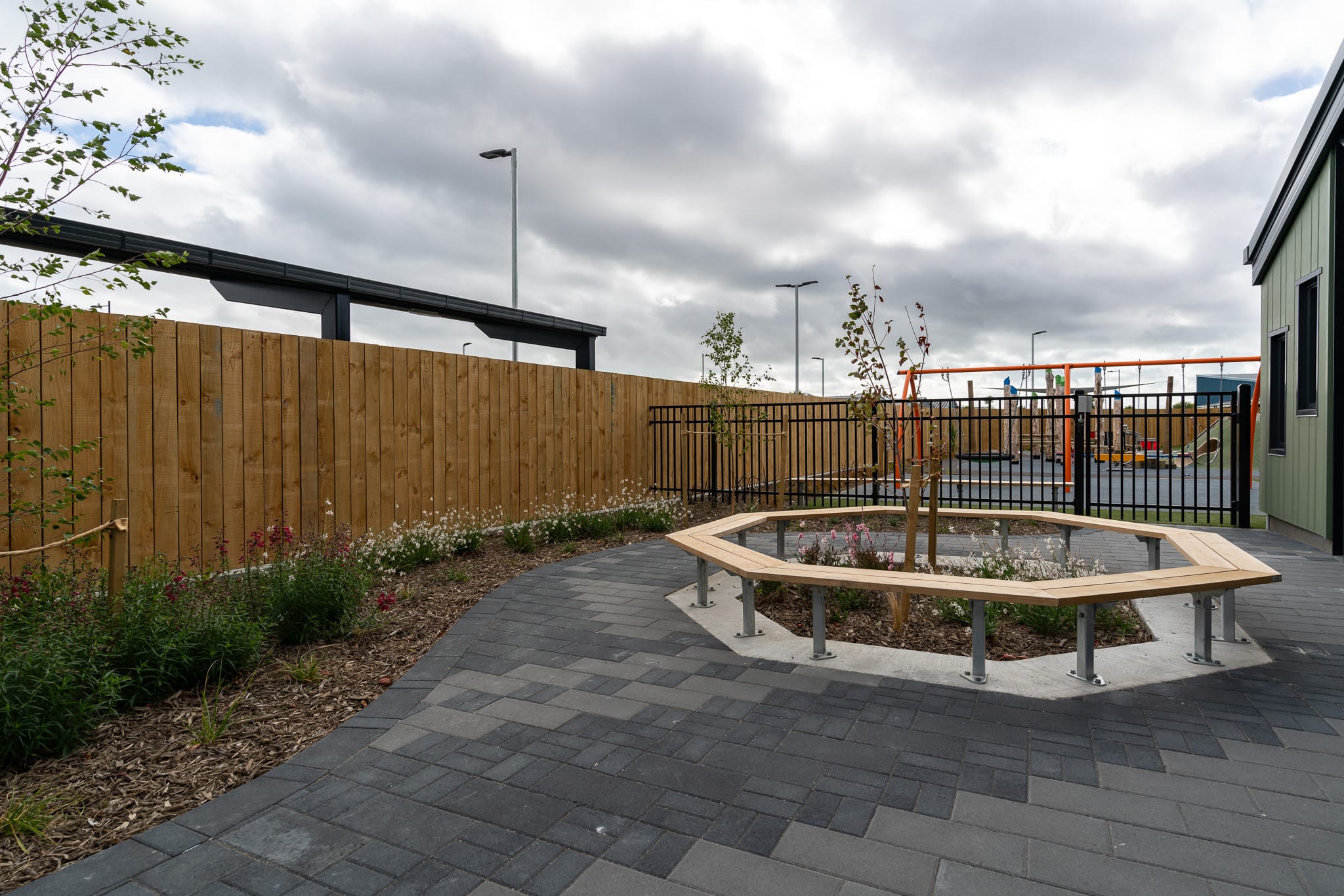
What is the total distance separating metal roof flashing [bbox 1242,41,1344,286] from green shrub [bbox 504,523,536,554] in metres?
8.54

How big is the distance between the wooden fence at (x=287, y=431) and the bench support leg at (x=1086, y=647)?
5.07 metres

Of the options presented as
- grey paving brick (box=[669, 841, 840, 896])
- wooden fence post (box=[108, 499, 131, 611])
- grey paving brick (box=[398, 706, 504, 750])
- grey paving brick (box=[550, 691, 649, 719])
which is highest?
wooden fence post (box=[108, 499, 131, 611])

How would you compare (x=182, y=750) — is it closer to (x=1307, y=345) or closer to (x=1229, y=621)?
(x=1229, y=621)

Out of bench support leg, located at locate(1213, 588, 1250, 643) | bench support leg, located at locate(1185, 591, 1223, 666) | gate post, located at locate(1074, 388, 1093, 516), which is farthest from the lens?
gate post, located at locate(1074, 388, 1093, 516)

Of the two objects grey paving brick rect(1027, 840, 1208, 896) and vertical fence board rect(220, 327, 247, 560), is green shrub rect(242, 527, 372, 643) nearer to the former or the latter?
vertical fence board rect(220, 327, 247, 560)

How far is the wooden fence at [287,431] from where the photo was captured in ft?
16.3

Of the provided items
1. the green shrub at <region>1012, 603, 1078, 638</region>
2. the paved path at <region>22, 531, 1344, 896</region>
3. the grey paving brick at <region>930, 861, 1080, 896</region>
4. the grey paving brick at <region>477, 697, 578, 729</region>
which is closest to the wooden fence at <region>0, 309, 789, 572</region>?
the paved path at <region>22, 531, 1344, 896</region>

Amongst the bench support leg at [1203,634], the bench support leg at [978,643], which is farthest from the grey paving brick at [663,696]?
the bench support leg at [1203,634]

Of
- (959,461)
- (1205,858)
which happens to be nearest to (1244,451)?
(959,461)

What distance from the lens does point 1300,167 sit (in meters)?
7.48

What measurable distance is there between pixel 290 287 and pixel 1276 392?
12514 millimetres

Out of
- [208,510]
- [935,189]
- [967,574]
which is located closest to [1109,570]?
[967,574]

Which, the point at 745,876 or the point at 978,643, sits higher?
the point at 978,643

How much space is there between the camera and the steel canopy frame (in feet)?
20.8
